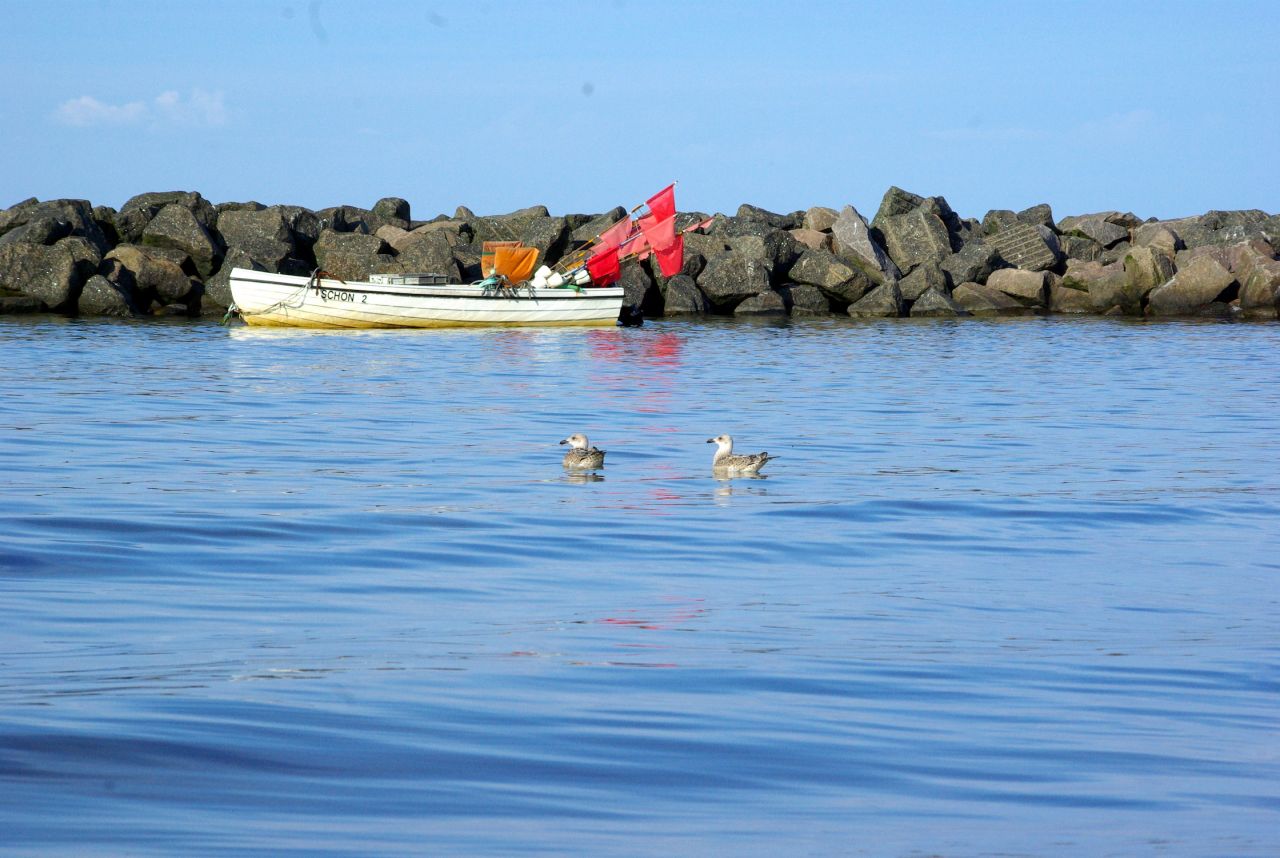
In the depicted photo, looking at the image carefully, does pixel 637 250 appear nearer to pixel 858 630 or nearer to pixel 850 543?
pixel 850 543

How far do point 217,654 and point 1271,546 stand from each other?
326 inches

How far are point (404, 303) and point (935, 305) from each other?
55.4 feet

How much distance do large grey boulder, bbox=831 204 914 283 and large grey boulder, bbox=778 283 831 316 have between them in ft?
6.12

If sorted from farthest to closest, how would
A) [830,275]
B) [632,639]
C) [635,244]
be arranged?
1. [830,275]
2. [635,244]
3. [632,639]

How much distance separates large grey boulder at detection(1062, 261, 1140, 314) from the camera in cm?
5103

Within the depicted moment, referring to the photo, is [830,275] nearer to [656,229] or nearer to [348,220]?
[656,229]

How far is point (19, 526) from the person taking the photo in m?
11.7

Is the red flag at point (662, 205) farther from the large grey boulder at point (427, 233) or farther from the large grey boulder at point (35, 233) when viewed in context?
the large grey boulder at point (35, 233)

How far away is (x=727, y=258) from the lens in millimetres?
49844

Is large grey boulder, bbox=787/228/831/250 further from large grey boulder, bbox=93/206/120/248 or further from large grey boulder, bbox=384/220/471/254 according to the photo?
large grey boulder, bbox=93/206/120/248

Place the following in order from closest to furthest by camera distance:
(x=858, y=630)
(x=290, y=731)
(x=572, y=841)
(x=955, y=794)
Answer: (x=572, y=841)
(x=955, y=794)
(x=290, y=731)
(x=858, y=630)

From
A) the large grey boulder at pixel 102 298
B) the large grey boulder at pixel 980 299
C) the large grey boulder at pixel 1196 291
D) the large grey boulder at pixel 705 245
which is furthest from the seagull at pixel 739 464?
the large grey boulder at pixel 1196 291

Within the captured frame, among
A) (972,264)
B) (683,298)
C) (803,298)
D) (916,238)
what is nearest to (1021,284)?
(972,264)

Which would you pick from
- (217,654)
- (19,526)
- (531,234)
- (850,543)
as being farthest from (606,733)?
(531,234)
